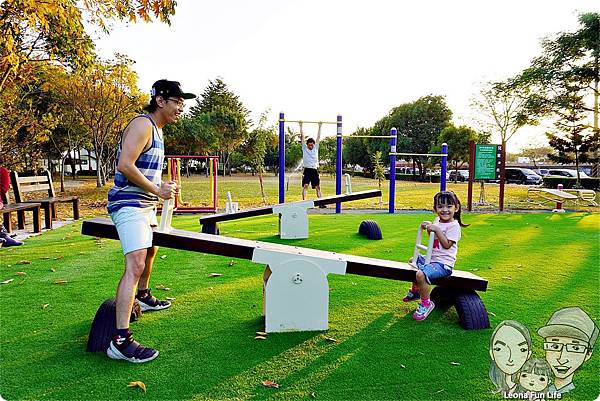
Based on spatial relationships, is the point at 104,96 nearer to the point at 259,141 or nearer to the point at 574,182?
the point at 259,141

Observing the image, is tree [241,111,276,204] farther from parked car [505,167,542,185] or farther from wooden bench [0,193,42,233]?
parked car [505,167,542,185]

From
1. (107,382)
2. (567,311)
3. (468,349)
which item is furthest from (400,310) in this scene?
(107,382)

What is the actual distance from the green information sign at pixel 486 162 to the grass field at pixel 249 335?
731 cm

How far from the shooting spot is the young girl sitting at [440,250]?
360 cm

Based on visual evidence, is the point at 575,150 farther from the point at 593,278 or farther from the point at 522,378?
the point at 522,378

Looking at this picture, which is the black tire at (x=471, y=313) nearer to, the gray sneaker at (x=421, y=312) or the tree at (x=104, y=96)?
the gray sneaker at (x=421, y=312)

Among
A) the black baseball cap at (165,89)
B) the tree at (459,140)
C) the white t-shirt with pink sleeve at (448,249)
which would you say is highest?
the tree at (459,140)

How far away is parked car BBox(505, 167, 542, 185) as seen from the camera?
34844 millimetres

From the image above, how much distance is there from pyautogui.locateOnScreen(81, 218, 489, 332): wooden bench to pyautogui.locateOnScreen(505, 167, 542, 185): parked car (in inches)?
1380

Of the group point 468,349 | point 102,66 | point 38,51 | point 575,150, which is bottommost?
point 468,349

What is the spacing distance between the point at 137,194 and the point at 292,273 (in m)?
1.25

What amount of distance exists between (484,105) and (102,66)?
2180 centimetres

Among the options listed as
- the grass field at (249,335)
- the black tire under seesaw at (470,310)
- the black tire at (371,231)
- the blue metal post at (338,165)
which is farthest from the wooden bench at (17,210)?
the black tire under seesaw at (470,310)

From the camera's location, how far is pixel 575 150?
2720 centimetres
